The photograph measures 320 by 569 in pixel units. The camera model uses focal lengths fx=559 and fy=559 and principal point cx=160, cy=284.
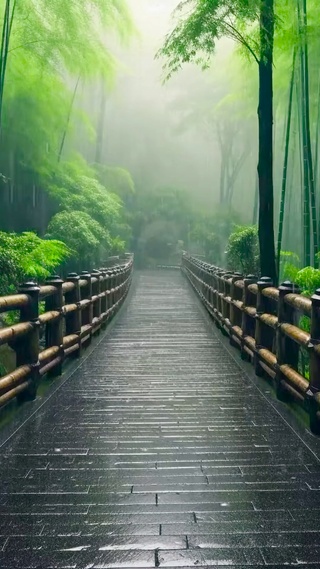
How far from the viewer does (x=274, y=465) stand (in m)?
2.86

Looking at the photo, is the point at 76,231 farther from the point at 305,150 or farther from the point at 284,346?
the point at 284,346

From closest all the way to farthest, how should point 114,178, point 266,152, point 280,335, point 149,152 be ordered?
point 280,335 < point 266,152 < point 114,178 < point 149,152

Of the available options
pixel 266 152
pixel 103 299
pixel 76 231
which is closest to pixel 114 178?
pixel 76 231

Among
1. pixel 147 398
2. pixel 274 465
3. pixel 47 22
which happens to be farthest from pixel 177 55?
pixel 47 22

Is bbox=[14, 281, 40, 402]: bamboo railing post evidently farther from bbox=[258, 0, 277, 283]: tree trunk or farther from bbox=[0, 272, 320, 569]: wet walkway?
bbox=[258, 0, 277, 283]: tree trunk

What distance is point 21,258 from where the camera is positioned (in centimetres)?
760

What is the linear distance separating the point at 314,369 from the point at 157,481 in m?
1.18

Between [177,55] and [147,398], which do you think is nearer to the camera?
[147,398]

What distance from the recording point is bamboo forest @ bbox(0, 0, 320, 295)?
7.59 m

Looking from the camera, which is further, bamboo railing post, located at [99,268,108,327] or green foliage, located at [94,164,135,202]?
green foliage, located at [94,164,135,202]

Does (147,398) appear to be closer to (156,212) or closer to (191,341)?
(191,341)

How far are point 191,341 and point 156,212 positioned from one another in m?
27.3

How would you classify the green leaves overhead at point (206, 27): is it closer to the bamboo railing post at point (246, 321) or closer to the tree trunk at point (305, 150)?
the tree trunk at point (305, 150)

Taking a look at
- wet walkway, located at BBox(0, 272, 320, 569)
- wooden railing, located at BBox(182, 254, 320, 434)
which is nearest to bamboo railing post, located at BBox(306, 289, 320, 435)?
wooden railing, located at BBox(182, 254, 320, 434)
